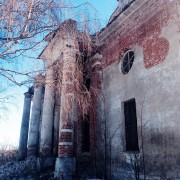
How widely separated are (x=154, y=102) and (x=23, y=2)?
4.79 meters

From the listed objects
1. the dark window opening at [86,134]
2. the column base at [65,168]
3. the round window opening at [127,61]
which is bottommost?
the column base at [65,168]

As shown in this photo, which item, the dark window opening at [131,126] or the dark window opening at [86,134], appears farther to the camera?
the dark window opening at [86,134]

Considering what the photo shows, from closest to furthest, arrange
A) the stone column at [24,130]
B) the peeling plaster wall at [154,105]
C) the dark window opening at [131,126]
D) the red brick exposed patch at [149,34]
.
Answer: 1. the peeling plaster wall at [154,105]
2. the red brick exposed patch at [149,34]
3. the dark window opening at [131,126]
4. the stone column at [24,130]

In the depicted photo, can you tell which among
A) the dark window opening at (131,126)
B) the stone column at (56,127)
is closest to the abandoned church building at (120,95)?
the dark window opening at (131,126)

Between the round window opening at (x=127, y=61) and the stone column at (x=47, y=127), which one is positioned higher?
the round window opening at (x=127, y=61)

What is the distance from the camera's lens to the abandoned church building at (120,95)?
5777 millimetres

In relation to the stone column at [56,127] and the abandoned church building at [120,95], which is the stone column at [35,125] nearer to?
the stone column at [56,127]

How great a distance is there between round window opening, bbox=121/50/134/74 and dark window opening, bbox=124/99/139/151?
1.33 metres

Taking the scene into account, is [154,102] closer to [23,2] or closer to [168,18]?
[168,18]

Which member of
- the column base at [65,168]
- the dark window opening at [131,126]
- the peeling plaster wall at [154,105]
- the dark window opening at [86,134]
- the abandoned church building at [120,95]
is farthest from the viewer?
the dark window opening at [86,134]

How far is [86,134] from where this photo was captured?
10.2 m

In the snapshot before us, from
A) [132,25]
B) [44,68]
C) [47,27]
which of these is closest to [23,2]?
[47,27]

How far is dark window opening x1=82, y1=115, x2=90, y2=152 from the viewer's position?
9945mm

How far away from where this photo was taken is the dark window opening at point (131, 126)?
7.68 metres
